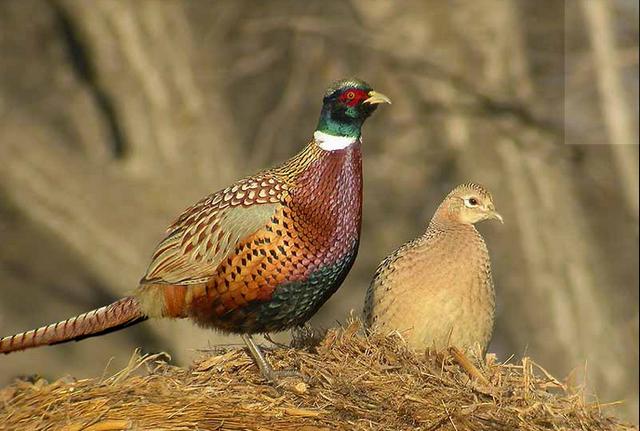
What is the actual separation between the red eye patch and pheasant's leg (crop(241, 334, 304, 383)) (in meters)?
1.23

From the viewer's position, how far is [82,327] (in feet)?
20.9

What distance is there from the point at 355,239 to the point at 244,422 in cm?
125

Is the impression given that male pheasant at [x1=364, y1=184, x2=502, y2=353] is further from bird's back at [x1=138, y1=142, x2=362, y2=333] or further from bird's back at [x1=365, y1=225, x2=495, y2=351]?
bird's back at [x1=138, y1=142, x2=362, y2=333]

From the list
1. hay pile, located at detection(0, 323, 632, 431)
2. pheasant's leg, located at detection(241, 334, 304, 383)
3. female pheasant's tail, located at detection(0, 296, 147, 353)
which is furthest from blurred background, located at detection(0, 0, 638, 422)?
hay pile, located at detection(0, 323, 632, 431)

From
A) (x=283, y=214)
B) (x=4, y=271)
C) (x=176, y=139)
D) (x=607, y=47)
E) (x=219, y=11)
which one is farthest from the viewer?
(x=4, y=271)

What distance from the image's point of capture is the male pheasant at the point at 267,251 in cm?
622

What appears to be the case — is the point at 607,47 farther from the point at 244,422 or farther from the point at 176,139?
the point at 244,422

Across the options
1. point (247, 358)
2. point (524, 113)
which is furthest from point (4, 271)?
point (247, 358)

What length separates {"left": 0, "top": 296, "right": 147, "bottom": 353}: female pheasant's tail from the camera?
243 inches

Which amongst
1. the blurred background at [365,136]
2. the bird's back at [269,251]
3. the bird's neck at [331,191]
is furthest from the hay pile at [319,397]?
the blurred background at [365,136]

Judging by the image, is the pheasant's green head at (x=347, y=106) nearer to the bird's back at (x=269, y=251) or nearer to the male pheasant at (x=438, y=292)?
the bird's back at (x=269, y=251)

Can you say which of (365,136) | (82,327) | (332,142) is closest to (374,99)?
(332,142)

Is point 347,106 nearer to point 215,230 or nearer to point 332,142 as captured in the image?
point 332,142

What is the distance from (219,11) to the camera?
16.0m
